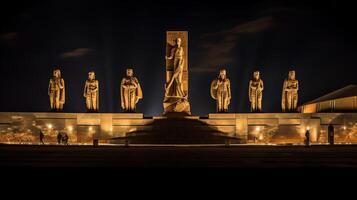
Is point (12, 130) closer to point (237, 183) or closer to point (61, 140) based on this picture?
point (61, 140)

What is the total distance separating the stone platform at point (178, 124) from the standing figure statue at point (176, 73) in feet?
6.86

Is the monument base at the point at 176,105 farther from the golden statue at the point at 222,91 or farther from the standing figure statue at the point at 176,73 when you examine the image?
the golden statue at the point at 222,91

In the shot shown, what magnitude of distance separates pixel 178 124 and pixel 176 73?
4020 millimetres

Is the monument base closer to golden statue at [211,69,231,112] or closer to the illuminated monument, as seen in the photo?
the illuminated monument

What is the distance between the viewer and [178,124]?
89.9ft

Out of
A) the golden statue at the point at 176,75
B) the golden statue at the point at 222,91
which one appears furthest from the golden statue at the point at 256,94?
the golden statue at the point at 176,75

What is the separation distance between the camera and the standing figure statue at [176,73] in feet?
96.6

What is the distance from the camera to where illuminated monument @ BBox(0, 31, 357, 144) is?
90.9 feet

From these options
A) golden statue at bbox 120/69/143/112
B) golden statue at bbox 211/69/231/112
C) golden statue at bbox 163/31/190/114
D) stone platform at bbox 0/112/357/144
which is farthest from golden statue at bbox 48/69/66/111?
golden statue at bbox 211/69/231/112

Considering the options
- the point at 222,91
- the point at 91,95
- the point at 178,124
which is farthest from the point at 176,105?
the point at 91,95

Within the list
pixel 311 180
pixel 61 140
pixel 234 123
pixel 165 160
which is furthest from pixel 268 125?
pixel 311 180

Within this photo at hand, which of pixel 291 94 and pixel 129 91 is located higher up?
pixel 129 91

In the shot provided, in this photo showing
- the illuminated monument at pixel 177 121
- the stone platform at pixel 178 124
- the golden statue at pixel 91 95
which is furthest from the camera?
the golden statue at pixel 91 95

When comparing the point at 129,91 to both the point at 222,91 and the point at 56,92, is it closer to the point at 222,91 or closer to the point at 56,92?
the point at 56,92
